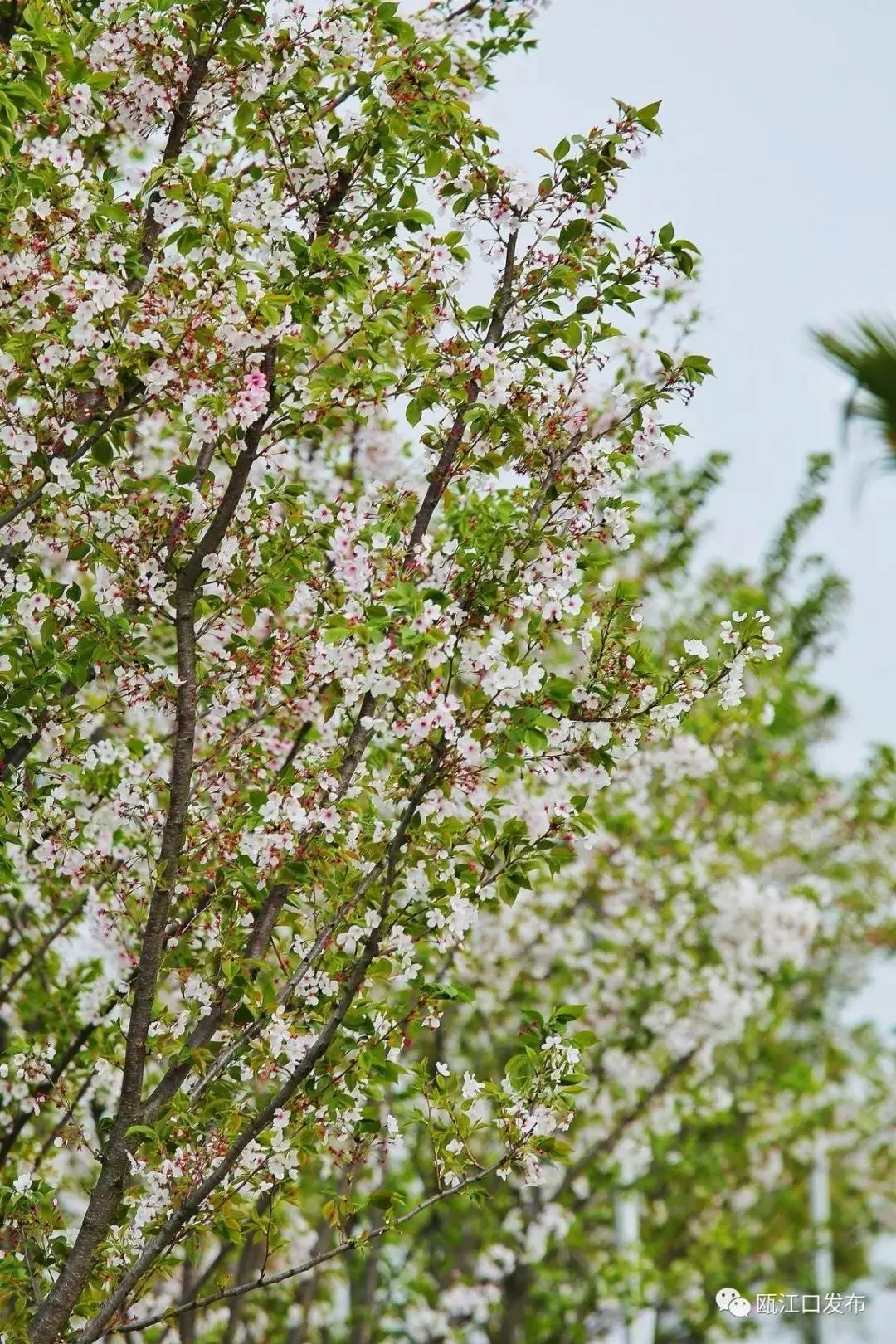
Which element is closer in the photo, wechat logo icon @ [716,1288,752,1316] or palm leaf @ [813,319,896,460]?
palm leaf @ [813,319,896,460]

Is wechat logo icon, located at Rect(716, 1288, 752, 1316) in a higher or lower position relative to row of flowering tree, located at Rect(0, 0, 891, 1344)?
lower

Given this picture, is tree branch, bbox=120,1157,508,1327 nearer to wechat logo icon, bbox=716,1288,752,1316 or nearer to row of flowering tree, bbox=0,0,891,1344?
row of flowering tree, bbox=0,0,891,1344

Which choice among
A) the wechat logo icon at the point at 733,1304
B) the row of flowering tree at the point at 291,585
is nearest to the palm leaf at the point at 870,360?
the row of flowering tree at the point at 291,585

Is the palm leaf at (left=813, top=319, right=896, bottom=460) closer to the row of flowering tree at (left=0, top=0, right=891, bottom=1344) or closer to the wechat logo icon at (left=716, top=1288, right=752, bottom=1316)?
the row of flowering tree at (left=0, top=0, right=891, bottom=1344)

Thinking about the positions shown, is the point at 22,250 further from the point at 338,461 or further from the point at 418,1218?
the point at 418,1218

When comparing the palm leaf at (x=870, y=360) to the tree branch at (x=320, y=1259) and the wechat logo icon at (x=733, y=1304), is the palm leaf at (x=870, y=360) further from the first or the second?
the wechat logo icon at (x=733, y=1304)

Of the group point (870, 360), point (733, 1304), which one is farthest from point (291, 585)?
point (733, 1304)

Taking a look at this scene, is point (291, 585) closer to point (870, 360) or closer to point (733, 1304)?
point (870, 360)

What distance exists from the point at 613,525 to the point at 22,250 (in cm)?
182

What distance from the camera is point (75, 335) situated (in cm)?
371

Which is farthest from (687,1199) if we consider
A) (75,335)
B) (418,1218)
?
(75,335)

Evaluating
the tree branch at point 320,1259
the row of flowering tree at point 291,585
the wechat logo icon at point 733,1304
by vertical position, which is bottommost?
the tree branch at point 320,1259

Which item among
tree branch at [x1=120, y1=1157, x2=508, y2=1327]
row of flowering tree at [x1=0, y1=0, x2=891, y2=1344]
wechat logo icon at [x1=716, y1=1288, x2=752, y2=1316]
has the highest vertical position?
row of flowering tree at [x1=0, y1=0, x2=891, y2=1344]

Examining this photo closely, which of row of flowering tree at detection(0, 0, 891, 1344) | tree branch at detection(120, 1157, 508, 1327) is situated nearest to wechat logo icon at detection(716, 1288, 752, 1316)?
row of flowering tree at detection(0, 0, 891, 1344)
